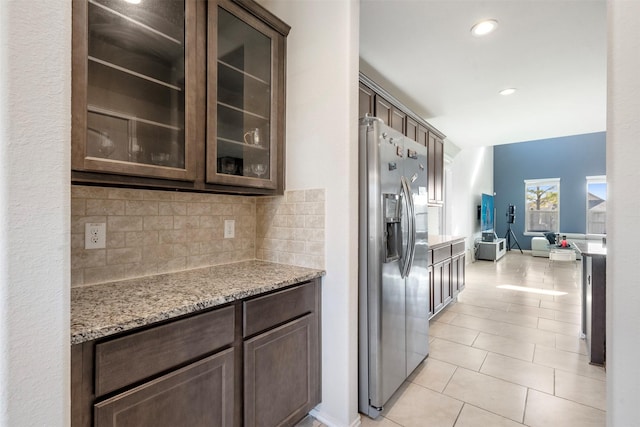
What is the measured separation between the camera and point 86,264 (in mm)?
1397

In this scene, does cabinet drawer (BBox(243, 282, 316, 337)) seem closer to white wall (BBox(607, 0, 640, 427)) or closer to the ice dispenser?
the ice dispenser

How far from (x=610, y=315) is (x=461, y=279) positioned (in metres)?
3.37

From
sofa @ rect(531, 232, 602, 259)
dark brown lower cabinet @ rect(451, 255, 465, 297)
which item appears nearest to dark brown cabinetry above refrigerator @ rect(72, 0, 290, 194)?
dark brown lower cabinet @ rect(451, 255, 465, 297)

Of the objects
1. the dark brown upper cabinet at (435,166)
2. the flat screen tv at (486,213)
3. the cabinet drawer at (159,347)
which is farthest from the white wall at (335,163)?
the flat screen tv at (486,213)

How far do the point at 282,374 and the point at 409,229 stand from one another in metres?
1.15

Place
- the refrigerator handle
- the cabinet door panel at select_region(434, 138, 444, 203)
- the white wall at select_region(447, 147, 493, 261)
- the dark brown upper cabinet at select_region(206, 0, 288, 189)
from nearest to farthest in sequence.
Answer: the dark brown upper cabinet at select_region(206, 0, 288, 189) → the refrigerator handle → the cabinet door panel at select_region(434, 138, 444, 203) → the white wall at select_region(447, 147, 493, 261)

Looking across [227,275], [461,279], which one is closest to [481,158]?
[461,279]

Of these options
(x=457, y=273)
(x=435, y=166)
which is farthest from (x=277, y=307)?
(x=435, y=166)

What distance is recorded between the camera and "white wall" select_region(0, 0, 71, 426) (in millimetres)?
634

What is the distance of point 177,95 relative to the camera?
1455mm

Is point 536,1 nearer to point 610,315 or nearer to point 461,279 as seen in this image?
point 610,315

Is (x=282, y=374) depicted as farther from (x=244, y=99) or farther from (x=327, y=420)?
(x=244, y=99)

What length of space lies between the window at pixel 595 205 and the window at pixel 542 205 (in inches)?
27.2

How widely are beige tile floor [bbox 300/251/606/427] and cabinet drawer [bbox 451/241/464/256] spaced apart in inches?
27.7
